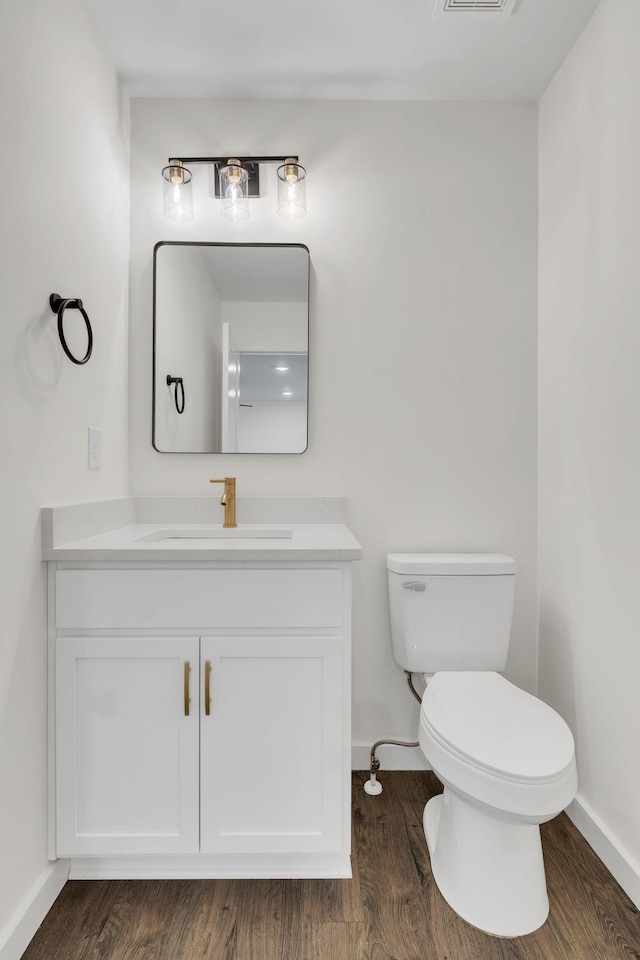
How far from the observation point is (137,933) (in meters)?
1.25

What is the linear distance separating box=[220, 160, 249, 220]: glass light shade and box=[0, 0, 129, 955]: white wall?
1.29 feet

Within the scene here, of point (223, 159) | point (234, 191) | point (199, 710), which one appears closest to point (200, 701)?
point (199, 710)

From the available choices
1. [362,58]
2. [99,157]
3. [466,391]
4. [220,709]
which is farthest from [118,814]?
[362,58]

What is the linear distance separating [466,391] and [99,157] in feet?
4.54

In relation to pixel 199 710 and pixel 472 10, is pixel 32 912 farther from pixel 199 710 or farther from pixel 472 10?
pixel 472 10

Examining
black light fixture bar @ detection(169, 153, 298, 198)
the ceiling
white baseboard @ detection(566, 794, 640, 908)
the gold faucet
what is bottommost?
white baseboard @ detection(566, 794, 640, 908)

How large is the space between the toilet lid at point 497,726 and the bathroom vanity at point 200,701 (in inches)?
10.2

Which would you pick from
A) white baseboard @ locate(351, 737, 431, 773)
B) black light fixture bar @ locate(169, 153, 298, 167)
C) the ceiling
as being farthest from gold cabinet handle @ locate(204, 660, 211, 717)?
the ceiling

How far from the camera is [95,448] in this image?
164 centimetres

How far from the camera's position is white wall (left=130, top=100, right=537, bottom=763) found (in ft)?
6.35

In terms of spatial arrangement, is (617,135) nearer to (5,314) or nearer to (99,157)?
(99,157)

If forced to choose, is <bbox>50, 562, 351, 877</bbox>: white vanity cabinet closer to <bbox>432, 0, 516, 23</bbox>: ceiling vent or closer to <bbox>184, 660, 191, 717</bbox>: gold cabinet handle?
<bbox>184, 660, 191, 717</bbox>: gold cabinet handle

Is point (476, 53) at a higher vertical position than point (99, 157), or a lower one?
higher

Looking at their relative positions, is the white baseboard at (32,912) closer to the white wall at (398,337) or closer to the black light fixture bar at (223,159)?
the white wall at (398,337)
